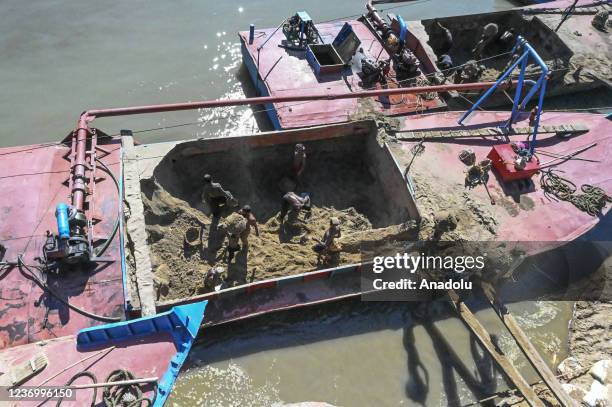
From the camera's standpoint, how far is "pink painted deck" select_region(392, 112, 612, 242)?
10258mm

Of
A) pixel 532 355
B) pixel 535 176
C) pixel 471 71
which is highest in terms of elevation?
pixel 471 71

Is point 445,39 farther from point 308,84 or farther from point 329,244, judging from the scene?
point 329,244

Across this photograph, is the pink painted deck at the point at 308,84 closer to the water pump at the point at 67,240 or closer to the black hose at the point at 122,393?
the water pump at the point at 67,240

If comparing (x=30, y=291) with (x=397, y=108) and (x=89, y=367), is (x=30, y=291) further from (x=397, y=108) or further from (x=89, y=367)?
(x=397, y=108)

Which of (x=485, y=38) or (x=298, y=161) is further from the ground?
(x=485, y=38)

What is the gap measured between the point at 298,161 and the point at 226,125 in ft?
12.1

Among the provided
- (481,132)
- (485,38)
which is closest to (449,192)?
(481,132)

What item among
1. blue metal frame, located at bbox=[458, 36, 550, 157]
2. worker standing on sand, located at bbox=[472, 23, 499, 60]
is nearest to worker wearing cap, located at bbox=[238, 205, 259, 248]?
blue metal frame, located at bbox=[458, 36, 550, 157]

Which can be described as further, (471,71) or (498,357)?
(471,71)

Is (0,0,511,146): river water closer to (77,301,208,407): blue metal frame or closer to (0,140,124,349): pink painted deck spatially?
(0,140,124,349): pink painted deck

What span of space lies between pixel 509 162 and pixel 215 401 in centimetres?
868

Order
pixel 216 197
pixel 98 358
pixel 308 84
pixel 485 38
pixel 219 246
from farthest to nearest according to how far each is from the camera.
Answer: pixel 485 38, pixel 308 84, pixel 216 197, pixel 219 246, pixel 98 358

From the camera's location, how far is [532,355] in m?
8.04

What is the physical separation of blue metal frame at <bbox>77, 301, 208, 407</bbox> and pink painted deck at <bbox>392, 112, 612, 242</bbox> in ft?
20.4
